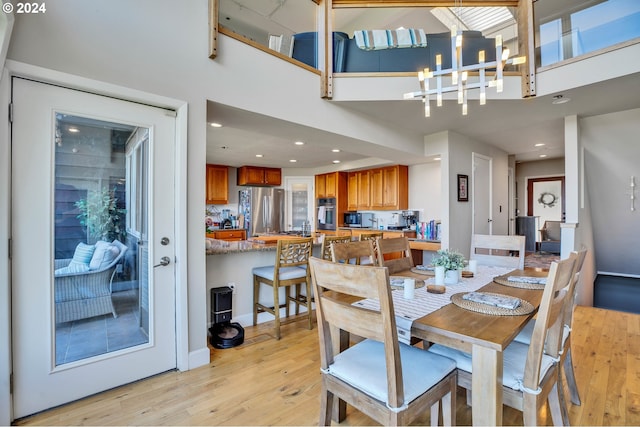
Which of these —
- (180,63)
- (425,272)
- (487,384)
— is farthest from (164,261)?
(487,384)

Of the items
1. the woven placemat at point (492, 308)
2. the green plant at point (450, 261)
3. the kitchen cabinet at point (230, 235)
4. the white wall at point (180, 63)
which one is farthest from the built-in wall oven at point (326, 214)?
the woven placemat at point (492, 308)

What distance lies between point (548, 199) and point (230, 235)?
8641 mm

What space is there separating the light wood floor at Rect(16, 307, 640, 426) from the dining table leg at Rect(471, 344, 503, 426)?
634 mm

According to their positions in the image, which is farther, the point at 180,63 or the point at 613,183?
the point at 613,183

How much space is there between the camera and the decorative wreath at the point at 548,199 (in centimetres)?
818

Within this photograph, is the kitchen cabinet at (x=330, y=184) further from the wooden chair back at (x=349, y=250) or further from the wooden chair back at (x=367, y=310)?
the wooden chair back at (x=367, y=310)

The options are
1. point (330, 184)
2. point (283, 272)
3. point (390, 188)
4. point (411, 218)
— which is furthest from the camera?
point (330, 184)

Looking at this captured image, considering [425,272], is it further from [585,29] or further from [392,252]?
[585,29]

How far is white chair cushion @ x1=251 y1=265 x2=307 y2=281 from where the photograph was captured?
9.88 feet

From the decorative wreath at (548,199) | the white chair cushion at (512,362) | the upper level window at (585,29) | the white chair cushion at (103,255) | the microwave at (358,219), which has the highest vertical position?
the upper level window at (585,29)

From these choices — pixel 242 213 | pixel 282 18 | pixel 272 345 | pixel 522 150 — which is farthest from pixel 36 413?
pixel 522 150

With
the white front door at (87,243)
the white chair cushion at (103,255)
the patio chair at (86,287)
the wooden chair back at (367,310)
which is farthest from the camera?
the white chair cushion at (103,255)

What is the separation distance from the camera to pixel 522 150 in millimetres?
5895

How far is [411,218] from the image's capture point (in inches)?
235
